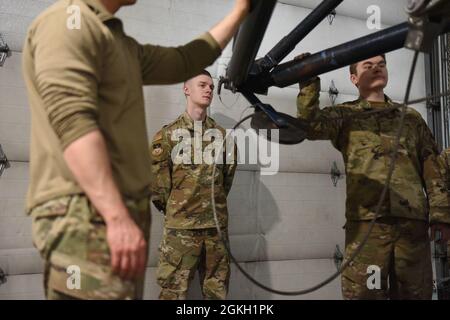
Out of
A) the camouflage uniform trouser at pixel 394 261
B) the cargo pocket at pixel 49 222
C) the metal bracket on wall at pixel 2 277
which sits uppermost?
the cargo pocket at pixel 49 222

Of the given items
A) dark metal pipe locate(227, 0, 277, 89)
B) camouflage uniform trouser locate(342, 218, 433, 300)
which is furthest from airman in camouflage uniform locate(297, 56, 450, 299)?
dark metal pipe locate(227, 0, 277, 89)

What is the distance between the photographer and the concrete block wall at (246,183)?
216 centimetres

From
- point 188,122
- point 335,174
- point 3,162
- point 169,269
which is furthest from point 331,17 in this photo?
point 3,162

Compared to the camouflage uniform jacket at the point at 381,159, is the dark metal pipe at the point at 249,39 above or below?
above

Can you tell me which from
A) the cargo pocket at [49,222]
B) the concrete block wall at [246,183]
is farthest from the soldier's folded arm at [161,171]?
the cargo pocket at [49,222]

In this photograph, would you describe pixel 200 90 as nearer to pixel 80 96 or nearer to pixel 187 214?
pixel 187 214

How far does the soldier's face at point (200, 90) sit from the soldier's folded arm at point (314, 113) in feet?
2.50

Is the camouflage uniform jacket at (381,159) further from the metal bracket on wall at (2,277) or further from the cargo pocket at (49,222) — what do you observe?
the metal bracket on wall at (2,277)

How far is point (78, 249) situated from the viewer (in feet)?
2.74

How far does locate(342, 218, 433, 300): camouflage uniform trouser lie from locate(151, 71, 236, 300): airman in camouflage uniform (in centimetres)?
74

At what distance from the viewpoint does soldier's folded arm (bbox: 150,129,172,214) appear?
2.35 meters

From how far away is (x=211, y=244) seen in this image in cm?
232

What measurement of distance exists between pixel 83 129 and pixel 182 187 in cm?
156

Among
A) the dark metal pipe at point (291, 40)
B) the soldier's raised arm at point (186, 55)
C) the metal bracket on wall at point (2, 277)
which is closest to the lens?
the soldier's raised arm at point (186, 55)
